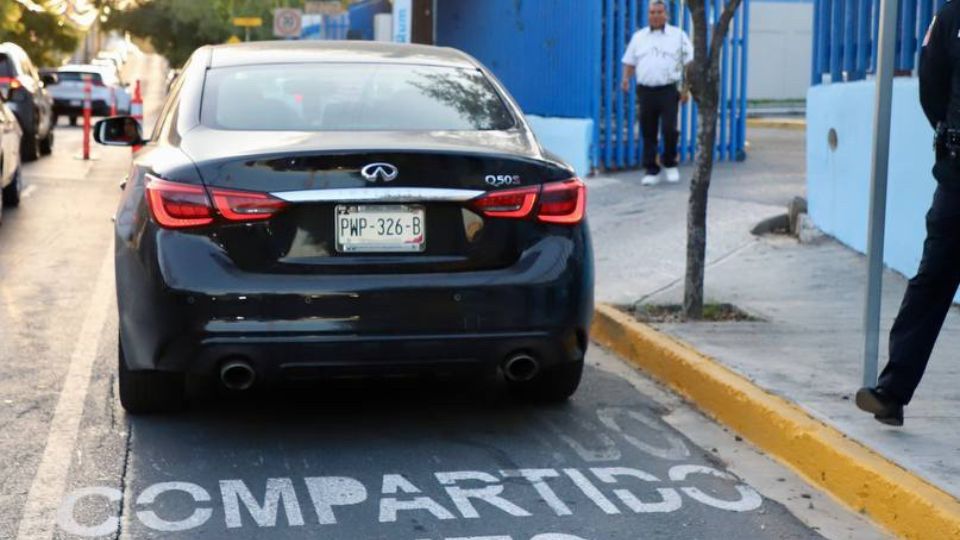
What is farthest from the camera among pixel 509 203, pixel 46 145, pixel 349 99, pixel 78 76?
pixel 78 76

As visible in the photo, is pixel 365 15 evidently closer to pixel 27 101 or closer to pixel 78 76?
pixel 78 76

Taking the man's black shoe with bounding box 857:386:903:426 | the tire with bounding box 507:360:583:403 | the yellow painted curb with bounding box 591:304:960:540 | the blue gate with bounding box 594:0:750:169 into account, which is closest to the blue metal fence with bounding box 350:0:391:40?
the blue gate with bounding box 594:0:750:169

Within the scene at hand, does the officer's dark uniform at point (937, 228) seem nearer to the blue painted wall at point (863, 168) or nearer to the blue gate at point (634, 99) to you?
the blue painted wall at point (863, 168)

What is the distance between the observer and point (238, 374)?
620 centimetres

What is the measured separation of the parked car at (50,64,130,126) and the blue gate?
896 inches

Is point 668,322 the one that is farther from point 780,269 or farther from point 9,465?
point 9,465

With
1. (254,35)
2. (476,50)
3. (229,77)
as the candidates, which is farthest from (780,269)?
(254,35)

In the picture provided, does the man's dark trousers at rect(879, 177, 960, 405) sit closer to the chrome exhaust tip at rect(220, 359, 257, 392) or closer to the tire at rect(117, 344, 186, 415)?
the chrome exhaust tip at rect(220, 359, 257, 392)

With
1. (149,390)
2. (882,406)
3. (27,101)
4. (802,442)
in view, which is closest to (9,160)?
(27,101)

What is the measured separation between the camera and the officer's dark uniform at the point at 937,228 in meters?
5.76

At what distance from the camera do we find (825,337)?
27.4ft

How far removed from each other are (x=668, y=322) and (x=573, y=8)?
873 centimetres

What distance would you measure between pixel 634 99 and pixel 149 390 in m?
10.6

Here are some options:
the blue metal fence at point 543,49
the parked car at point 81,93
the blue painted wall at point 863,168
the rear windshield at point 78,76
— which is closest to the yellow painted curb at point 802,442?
the blue painted wall at point 863,168
